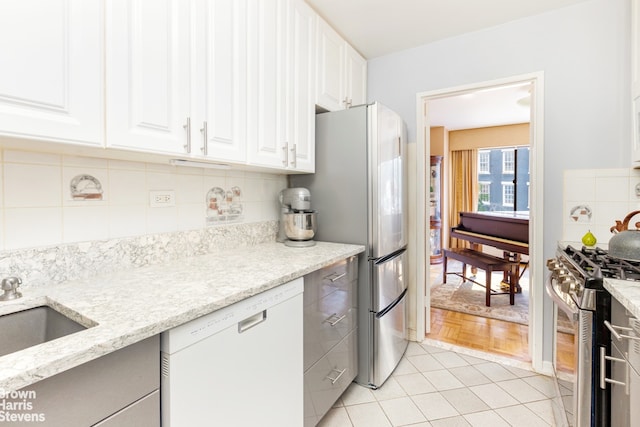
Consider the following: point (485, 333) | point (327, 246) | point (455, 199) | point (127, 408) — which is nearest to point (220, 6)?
point (327, 246)

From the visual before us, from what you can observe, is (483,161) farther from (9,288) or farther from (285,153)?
(9,288)

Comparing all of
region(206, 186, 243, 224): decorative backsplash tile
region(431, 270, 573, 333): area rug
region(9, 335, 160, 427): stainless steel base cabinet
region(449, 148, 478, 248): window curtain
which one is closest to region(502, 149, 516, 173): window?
region(449, 148, 478, 248): window curtain

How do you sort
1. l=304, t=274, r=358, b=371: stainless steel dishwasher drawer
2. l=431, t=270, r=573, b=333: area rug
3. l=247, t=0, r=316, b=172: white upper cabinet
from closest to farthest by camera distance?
1. l=304, t=274, r=358, b=371: stainless steel dishwasher drawer
2. l=247, t=0, r=316, b=172: white upper cabinet
3. l=431, t=270, r=573, b=333: area rug

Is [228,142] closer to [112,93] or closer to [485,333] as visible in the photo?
[112,93]

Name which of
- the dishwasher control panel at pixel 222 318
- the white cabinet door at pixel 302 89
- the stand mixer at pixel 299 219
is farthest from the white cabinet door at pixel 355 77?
the dishwasher control panel at pixel 222 318

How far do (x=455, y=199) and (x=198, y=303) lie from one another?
5.85m

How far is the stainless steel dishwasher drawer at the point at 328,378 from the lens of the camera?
1.41 metres

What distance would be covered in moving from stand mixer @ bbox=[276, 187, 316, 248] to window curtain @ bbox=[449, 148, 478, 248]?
15.1ft

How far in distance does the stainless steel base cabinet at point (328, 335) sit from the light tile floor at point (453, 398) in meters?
0.16

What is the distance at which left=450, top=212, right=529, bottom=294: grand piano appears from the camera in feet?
11.2

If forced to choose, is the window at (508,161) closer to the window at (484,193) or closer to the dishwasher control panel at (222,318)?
the window at (484,193)

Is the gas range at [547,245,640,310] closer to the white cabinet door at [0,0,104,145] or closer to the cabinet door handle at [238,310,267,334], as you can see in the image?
the cabinet door handle at [238,310,267,334]

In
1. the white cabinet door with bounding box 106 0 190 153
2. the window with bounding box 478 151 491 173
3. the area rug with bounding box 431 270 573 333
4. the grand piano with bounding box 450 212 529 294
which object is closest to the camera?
the white cabinet door with bounding box 106 0 190 153

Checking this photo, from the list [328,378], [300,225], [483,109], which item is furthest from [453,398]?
[483,109]
